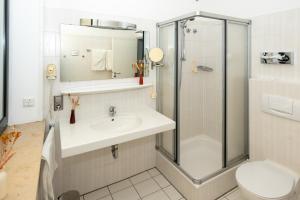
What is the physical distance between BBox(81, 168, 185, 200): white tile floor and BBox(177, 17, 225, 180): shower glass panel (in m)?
0.34

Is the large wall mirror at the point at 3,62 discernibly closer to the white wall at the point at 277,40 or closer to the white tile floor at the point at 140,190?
the white tile floor at the point at 140,190

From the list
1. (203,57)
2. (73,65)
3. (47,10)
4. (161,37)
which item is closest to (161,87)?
(161,37)

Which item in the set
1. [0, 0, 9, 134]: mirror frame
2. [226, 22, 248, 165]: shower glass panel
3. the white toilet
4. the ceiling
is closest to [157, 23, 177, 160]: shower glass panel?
the ceiling

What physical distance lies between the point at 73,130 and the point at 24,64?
0.65 metres

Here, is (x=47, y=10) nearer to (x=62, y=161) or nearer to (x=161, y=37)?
(x=161, y=37)

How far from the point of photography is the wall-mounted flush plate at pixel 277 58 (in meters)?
1.66

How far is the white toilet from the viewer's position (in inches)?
53.2

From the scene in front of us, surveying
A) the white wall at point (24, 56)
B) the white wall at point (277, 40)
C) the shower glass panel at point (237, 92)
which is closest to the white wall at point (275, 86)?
the white wall at point (277, 40)

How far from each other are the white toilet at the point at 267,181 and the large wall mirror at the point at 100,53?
1.37 m

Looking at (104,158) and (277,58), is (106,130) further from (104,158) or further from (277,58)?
(277,58)

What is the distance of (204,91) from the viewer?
2643 mm

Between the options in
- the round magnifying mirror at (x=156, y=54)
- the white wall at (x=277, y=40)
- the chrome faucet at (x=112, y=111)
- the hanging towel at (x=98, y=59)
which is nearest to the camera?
the white wall at (x=277, y=40)

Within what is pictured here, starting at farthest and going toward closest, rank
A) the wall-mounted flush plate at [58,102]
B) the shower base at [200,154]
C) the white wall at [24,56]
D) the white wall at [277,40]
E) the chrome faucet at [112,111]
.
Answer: the shower base at [200,154] → the chrome faucet at [112,111] → the wall-mounted flush plate at [58,102] → the white wall at [277,40] → the white wall at [24,56]

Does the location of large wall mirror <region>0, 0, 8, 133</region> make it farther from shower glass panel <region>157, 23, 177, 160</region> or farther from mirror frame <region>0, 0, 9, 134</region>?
shower glass panel <region>157, 23, 177, 160</region>
